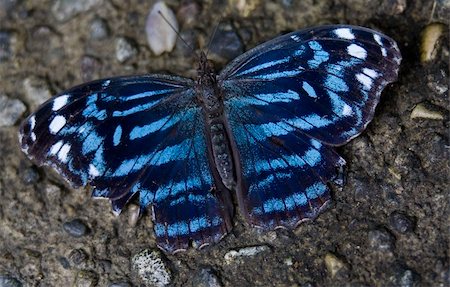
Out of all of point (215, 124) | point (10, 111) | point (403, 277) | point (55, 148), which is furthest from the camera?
point (10, 111)

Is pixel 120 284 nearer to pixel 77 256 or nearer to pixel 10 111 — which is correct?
pixel 77 256

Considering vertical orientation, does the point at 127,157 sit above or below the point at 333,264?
above

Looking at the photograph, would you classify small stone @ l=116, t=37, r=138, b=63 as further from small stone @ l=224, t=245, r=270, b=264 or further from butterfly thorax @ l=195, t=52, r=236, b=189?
small stone @ l=224, t=245, r=270, b=264

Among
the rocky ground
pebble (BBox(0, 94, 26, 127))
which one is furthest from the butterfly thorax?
pebble (BBox(0, 94, 26, 127))

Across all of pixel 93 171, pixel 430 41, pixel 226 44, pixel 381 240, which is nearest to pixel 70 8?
pixel 226 44

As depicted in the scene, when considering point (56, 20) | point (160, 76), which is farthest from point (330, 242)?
point (56, 20)

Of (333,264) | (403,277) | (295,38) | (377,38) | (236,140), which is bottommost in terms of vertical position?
(403,277)

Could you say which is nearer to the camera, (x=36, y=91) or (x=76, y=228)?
(x=76, y=228)

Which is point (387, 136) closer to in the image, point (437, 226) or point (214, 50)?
Answer: point (437, 226)
